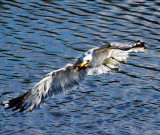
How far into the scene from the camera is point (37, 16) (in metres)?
14.5

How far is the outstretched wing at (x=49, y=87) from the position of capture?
849 centimetres

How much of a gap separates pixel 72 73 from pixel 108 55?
867 millimetres

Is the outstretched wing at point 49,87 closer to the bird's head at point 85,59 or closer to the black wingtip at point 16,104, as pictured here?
the black wingtip at point 16,104

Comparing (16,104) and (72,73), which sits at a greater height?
(72,73)

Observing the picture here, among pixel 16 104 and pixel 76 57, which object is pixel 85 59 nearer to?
pixel 16 104

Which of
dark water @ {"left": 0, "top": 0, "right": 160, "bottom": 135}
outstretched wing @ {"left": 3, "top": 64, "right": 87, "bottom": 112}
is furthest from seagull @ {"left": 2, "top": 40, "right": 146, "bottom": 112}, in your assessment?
dark water @ {"left": 0, "top": 0, "right": 160, "bottom": 135}

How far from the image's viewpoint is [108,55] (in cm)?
894

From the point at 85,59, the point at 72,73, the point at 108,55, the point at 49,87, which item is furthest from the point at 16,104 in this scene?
the point at 108,55

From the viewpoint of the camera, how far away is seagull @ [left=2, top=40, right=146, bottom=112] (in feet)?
27.7

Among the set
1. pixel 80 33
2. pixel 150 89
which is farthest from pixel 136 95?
pixel 80 33

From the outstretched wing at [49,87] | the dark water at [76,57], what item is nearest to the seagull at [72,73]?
the outstretched wing at [49,87]

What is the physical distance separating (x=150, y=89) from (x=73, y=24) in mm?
4473

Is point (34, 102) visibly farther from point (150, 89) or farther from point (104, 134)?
point (150, 89)

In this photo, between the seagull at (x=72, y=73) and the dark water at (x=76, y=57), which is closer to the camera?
the seagull at (x=72, y=73)
